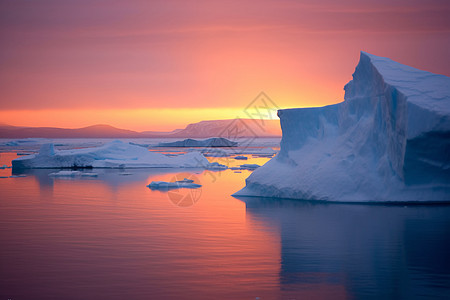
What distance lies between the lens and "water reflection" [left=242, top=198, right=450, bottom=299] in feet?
16.0

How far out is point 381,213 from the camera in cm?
952

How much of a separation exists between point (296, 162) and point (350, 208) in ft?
6.69

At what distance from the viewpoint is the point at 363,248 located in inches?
260

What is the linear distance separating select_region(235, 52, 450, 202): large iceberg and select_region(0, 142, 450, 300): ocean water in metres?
0.40

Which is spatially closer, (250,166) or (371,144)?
(371,144)

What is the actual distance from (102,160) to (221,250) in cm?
1767

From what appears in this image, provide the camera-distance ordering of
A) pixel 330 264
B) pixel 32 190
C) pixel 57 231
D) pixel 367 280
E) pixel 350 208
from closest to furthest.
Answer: pixel 367 280, pixel 330 264, pixel 57 231, pixel 350 208, pixel 32 190

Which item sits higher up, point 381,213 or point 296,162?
point 296,162

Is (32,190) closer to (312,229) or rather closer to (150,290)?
(312,229)

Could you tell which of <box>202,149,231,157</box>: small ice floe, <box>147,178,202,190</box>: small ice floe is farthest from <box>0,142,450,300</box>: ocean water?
<box>202,149,231,157</box>: small ice floe

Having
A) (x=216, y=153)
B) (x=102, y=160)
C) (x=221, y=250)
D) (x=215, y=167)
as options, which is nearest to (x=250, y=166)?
(x=215, y=167)

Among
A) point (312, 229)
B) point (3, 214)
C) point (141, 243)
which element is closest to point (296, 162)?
point (312, 229)

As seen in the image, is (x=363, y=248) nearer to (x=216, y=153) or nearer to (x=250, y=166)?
(x=250, y=166)

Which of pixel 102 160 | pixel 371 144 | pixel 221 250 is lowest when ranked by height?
pixel 221 250
